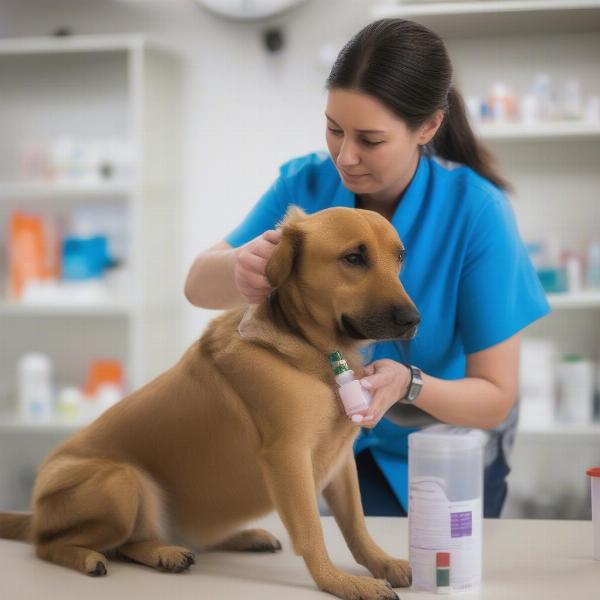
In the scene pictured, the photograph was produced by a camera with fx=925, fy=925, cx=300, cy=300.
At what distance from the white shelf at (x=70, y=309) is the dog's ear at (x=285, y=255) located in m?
2.29

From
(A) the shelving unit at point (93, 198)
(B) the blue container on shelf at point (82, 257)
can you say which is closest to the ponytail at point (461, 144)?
(A) the shelving unit at point (93, 198)

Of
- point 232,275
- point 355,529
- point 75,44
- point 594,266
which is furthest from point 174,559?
point 75,44

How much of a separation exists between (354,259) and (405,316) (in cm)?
10

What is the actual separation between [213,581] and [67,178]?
2595 mm

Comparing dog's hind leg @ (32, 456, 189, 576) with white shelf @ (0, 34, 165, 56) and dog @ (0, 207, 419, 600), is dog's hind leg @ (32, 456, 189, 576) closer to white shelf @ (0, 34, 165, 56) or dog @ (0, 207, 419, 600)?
dog @ (0, 207, 419, 600)

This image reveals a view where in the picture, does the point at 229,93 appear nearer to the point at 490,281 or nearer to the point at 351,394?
the point at 490,281

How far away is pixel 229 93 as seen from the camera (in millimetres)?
3525

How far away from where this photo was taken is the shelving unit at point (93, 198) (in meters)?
3.32

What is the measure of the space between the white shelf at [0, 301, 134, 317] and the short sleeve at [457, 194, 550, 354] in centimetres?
201

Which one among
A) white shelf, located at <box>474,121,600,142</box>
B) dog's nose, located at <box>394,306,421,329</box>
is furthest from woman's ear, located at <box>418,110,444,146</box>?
white shelf, located at <box>474,121,600,142</box>

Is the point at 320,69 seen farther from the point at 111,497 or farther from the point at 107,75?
A: the point at 111,497

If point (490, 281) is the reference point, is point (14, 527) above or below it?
below

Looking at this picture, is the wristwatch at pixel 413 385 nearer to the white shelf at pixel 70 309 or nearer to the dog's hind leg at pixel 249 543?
the dog's hind leg at pixel 249 543

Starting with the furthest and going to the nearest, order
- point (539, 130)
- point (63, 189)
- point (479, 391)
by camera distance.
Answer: point (63, 189)
point (539, 130)
point (479, 391)
